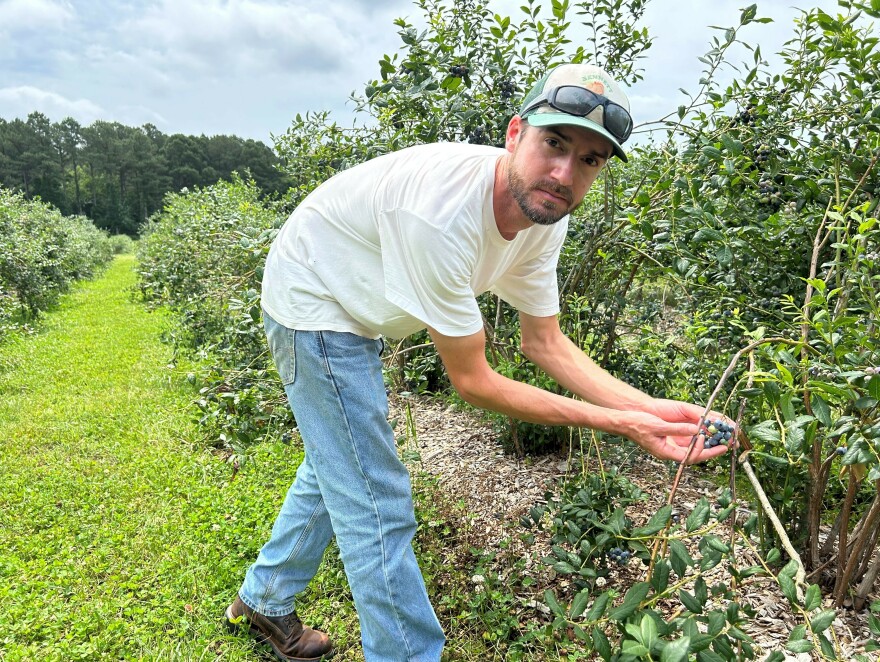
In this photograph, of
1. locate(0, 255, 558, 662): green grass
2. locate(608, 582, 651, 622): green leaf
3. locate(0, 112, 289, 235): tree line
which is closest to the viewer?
locate(608, 582, 651, 622): green leaf

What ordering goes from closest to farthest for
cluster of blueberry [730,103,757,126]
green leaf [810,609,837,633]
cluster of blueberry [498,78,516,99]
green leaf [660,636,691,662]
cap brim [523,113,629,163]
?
green leaf [660,636,691,662], green leaf [810,609,837,633], cap brim [523,113,629,163], cluster of blueberry [730,103,757,126], cluster of blueberry [498,78,516,99]

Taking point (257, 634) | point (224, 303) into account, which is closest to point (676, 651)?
point (257, 634)

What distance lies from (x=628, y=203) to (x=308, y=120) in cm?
251

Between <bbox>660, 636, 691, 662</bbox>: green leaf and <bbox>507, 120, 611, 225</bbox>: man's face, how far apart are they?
39.1 inches

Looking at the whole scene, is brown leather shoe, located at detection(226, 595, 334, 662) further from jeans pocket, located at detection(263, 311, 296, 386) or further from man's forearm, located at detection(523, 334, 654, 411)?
man's forearm, located at detection(523, 334, 654, 411)

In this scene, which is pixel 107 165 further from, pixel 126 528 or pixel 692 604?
pixel 692 604

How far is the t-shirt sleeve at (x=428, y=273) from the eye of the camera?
5.08 feet

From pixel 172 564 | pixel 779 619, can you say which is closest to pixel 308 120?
pixel 172 564

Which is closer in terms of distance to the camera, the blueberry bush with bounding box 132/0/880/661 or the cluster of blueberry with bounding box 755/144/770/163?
the blueberry bush with bounding box 132/0/880/661

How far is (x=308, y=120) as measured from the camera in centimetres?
445

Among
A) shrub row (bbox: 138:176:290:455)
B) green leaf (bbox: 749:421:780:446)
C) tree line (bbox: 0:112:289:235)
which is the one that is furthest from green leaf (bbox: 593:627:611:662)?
tree line (bbox: 0:112:289:235)

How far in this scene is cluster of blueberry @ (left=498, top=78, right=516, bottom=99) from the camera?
10.4 ft

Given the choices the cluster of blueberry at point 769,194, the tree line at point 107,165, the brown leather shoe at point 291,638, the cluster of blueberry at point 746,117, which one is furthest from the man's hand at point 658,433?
the tree line at point 107,165

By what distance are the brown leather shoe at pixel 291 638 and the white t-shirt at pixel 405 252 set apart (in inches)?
43.6
